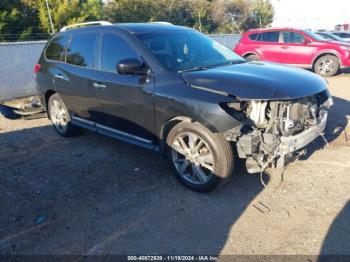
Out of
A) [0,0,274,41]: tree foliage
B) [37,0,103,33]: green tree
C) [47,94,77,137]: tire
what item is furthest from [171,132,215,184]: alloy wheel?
[37,0,103,33]: green tree

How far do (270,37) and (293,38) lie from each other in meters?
0.83

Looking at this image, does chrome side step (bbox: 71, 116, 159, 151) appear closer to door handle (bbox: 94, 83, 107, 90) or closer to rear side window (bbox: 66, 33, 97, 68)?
door handle (bbox: 94, 83, 107, 90)

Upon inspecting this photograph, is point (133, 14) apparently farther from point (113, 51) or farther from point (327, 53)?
point (113, 51)

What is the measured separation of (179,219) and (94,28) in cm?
321

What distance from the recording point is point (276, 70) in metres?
3.98

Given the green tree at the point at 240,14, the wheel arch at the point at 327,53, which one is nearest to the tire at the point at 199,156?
the wheel arch at the point at 327,53

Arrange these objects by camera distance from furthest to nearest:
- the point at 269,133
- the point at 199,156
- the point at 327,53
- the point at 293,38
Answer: the point at 293,38 → the point at 327,53 → the point at 199,156 → the point at 269,133

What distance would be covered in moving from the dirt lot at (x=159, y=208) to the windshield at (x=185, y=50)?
1.43 meters

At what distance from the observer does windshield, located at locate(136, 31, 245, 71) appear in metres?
4.12

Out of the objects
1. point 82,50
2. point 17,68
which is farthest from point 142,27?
point 17,68

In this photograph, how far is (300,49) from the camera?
11.4 metres

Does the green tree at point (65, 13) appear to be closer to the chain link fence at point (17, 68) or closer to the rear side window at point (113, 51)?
the chain link fence at point (17, 68)

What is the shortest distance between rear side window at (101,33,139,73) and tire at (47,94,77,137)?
157cm

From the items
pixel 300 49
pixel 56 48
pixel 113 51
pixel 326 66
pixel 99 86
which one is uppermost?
pixel 113 51
